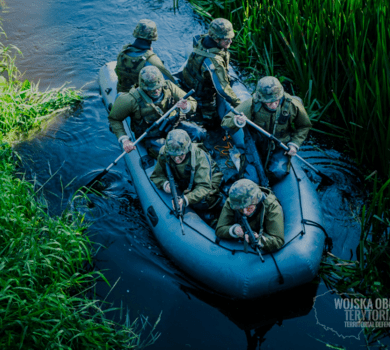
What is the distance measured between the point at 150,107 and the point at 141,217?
1.34 metres

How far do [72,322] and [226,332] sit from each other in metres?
1.48

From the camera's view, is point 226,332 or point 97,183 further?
point 97,183

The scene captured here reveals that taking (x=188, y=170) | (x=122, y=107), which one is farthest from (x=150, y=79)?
(x=188, y=170)

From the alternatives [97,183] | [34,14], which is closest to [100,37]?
[34,14]

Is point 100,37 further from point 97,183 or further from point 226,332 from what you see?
point 226,332

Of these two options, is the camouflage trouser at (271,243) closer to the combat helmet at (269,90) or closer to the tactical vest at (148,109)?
the combat helmet at (269,90)

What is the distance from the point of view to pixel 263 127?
15.6ft

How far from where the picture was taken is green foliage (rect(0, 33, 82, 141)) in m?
6.55

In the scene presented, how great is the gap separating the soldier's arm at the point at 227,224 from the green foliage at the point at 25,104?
3.83 m

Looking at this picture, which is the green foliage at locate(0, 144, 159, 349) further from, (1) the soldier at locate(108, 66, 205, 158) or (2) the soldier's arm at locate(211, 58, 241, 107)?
(2) the soldier's arm at locate(211, 58, 241, 107)

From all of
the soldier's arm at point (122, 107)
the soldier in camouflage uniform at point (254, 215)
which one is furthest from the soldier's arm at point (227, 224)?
the soldier's arm at point (122, 107)

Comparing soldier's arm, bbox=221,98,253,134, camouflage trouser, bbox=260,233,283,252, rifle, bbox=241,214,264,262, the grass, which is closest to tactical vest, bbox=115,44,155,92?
soldier's arm, bbox=221,98,253,134

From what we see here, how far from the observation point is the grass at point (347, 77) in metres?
4.45

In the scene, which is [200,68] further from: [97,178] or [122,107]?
[97,178]
